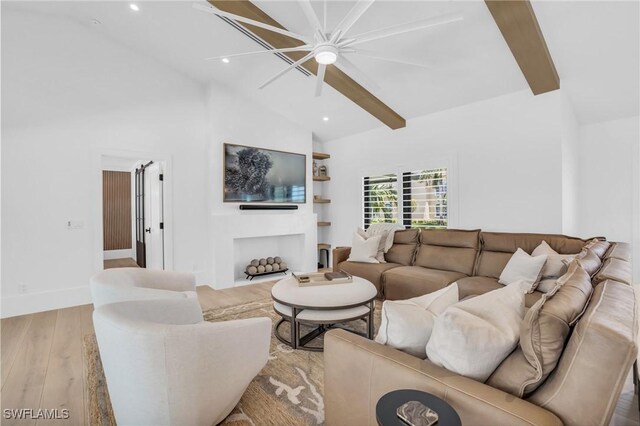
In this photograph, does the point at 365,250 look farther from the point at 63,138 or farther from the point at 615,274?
the point at 63,138

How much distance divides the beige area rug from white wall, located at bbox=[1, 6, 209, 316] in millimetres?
1757

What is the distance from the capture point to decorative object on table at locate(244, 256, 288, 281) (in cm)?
518

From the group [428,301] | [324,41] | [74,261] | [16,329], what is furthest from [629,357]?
[74,261]

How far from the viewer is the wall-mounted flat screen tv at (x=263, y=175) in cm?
499

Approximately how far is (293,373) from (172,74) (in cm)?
468

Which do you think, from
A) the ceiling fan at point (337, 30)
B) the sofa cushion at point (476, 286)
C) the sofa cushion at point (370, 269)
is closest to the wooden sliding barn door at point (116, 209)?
the sofa cushion at point (370, 269)

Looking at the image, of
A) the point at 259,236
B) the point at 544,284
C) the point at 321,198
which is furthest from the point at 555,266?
the point at 321,198

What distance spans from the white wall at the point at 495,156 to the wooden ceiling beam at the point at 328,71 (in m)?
0.47

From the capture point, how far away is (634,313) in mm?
1084

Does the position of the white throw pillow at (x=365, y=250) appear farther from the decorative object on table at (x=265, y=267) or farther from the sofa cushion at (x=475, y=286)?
the decorative object on table at (x=265, y=267)

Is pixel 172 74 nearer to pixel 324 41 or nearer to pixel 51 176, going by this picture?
pixel 51 176

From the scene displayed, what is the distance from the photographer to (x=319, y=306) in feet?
8.10

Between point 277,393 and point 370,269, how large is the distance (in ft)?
7.30

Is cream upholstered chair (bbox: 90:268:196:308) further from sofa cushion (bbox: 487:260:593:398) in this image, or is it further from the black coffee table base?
sofa cushion (bbox: 487:260:593:398)
